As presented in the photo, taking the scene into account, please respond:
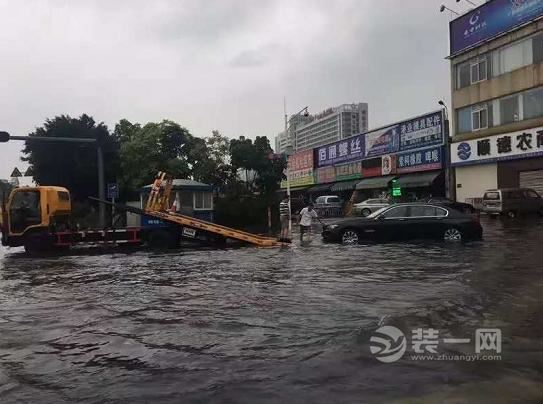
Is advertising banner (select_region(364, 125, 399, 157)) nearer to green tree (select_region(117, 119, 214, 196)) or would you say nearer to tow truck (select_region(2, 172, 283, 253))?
green tree (select_region(117, 119, 214, 196))

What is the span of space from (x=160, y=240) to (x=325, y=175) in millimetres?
38600

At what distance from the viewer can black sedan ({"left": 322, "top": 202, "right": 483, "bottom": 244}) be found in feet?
55.7

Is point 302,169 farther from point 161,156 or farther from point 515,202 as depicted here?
point 515,202

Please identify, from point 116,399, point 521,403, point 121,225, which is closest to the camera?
point 521,403

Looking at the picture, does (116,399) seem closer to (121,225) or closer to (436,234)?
Result: (436,234)

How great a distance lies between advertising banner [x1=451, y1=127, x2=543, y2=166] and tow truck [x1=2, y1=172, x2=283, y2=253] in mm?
19707

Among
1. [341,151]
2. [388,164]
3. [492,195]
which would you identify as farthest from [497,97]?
[341,151]

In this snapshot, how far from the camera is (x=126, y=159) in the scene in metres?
43.5

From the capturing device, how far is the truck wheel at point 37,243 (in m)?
18.1

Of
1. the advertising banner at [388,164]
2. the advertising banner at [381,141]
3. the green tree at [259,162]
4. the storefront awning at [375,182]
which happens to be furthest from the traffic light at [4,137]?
the advertising banner at [381,141]

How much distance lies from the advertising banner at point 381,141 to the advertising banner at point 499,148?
7.11 metres

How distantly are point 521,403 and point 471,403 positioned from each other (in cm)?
34

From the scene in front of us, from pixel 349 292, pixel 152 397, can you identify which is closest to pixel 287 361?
pixel 152 397

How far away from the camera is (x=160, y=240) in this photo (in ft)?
61.5
